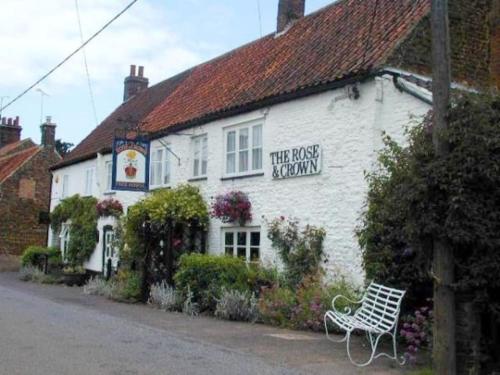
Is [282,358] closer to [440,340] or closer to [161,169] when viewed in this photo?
[440,340]

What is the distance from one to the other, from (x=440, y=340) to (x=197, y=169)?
12.0 meters

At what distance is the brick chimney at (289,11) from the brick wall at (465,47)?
6.93 m

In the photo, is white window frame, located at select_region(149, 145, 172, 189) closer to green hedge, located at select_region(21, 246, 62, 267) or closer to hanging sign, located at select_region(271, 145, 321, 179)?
hanging sign, located at select_region(271, 145, 321, 179)

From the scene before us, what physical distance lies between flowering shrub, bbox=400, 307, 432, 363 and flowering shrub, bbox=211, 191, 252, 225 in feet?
23.2

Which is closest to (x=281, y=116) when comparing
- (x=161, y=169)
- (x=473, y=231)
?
(x=161, y=169)

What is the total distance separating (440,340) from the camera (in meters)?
7.12

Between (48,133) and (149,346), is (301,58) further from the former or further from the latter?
(48,133)

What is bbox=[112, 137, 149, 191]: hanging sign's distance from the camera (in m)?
18.3

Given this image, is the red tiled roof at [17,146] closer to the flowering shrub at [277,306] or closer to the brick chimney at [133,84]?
the brick chimney at [133,84]

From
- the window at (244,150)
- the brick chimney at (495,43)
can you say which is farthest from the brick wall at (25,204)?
the brick chimney at (495,43)

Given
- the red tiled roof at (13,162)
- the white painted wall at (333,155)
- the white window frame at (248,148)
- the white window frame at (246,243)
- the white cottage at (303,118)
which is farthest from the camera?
the red tiled roof at (13,162)

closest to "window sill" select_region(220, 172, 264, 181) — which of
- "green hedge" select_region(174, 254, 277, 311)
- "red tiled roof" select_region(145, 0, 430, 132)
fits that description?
"red tiled roof" select_region(145, 0, 430, 132)

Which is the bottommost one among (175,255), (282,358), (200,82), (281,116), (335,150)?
(282,358)

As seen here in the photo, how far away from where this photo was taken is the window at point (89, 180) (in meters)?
25.8
